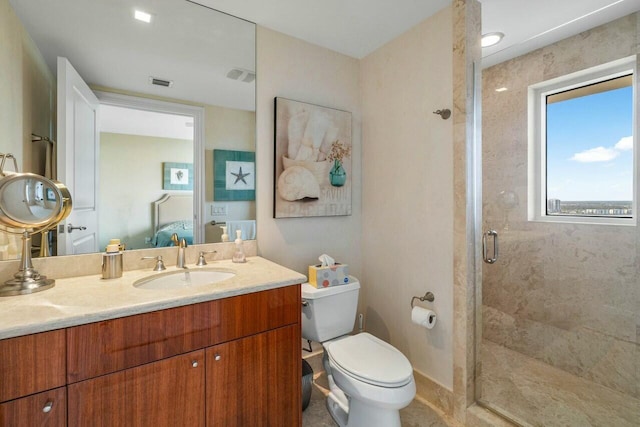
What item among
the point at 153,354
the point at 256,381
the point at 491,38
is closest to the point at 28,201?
the point at 153,354

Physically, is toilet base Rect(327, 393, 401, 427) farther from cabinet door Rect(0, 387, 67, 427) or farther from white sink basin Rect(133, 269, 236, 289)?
cabinet door Rect(0, 387, 67, 427)

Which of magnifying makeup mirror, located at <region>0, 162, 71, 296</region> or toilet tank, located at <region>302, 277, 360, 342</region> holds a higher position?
magnifying makeup mirror, located at <region>0, 162, 71, 296</region>

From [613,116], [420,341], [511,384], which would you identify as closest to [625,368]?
[511,384]

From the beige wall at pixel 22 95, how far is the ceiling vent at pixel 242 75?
0.86 m

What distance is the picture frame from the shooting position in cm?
159

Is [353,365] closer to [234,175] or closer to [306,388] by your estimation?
[306,388]

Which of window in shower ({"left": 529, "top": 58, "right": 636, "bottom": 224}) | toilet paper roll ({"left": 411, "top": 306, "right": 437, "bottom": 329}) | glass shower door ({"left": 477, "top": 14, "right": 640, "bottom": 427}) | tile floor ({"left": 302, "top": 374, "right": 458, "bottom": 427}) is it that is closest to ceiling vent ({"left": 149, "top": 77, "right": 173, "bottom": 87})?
glass shower door ({"left": 477, "top": 14, "right": 640, "bottom": 427})

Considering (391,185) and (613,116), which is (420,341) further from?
(613,116)

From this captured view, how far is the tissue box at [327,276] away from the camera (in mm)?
1762

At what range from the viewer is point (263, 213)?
75.4 inches

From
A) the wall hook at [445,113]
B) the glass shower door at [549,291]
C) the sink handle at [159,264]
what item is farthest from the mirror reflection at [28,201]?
the glass shower door at [549,291]

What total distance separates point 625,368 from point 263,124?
8.30ft

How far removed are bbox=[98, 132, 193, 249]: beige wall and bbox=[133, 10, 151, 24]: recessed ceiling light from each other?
2.00 ft

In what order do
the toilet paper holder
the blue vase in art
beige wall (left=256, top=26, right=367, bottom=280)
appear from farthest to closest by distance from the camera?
the blue vase in art
beige wall (left=256, top=26, right=367, bottom=280)
the toilet paper holder
